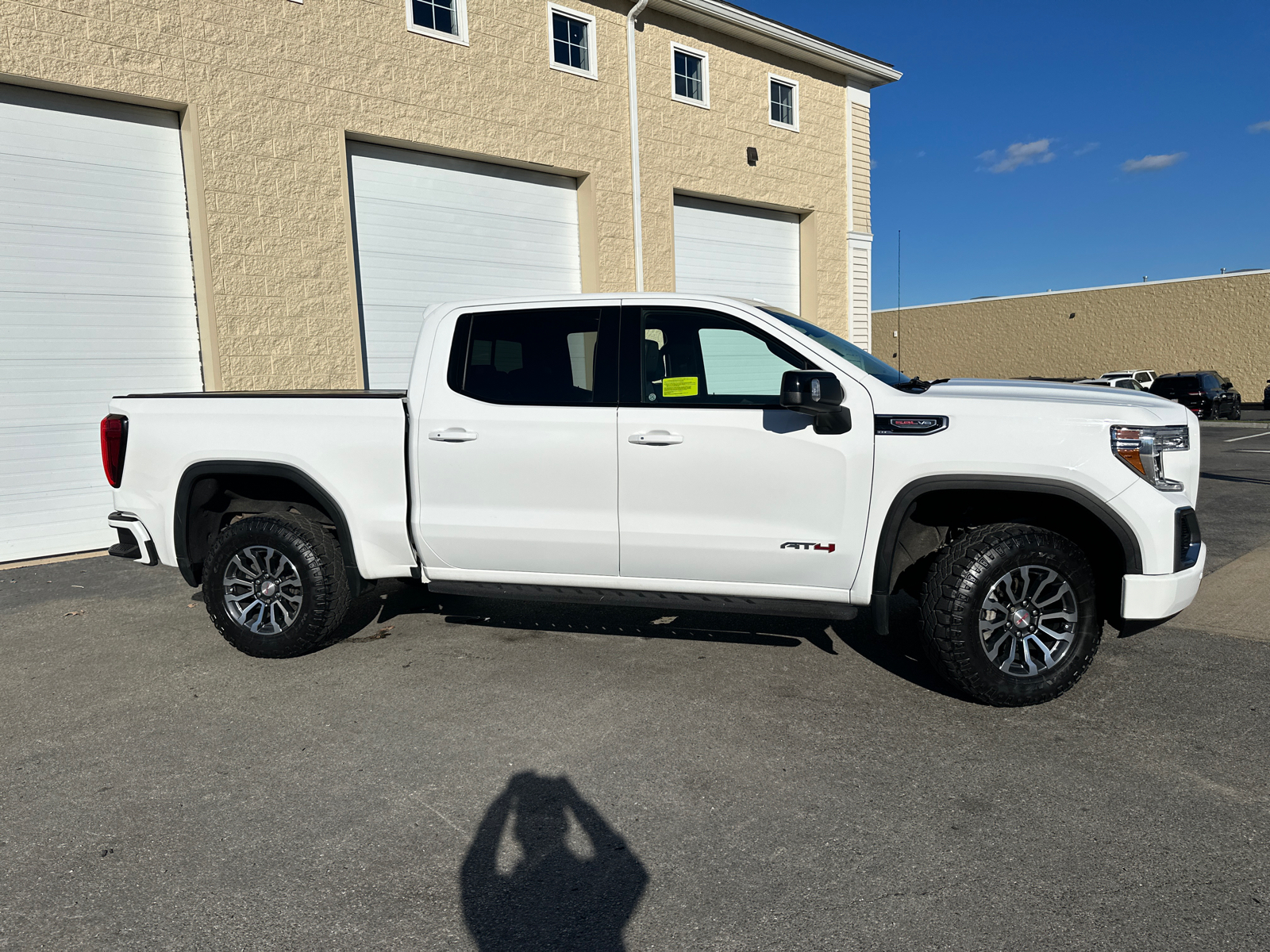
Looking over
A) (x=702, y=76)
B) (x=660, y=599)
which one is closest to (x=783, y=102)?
(x=702, y=76)

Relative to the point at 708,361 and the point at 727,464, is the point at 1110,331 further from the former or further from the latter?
the point at 727,464

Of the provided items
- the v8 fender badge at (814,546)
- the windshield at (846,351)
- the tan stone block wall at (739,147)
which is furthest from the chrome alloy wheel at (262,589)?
the tan stone block wall at (739,147)

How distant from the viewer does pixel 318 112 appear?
9695 millimetres

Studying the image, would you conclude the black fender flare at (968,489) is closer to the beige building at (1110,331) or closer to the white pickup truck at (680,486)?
the white pickup truck at (680,486)

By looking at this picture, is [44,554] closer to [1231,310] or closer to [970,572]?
[970,572]

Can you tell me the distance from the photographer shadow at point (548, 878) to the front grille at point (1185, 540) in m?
2.76

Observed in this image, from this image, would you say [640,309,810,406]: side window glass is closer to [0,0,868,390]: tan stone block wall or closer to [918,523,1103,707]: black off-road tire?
[918,523,1103,707]: black off-road tire

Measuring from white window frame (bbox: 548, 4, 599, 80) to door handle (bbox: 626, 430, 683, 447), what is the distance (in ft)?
30.8

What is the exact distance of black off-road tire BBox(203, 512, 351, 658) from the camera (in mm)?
4809

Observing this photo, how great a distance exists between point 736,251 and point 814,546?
11.4m

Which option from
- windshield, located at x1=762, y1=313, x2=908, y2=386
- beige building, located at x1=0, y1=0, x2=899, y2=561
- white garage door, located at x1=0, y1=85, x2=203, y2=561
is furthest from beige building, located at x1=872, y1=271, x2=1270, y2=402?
windshield, located at x1=762, y1=313, x2=908, y2=386

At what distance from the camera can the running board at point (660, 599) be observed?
166 inches

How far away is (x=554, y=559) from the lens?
453 centimetres

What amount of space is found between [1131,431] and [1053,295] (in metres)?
43.3
